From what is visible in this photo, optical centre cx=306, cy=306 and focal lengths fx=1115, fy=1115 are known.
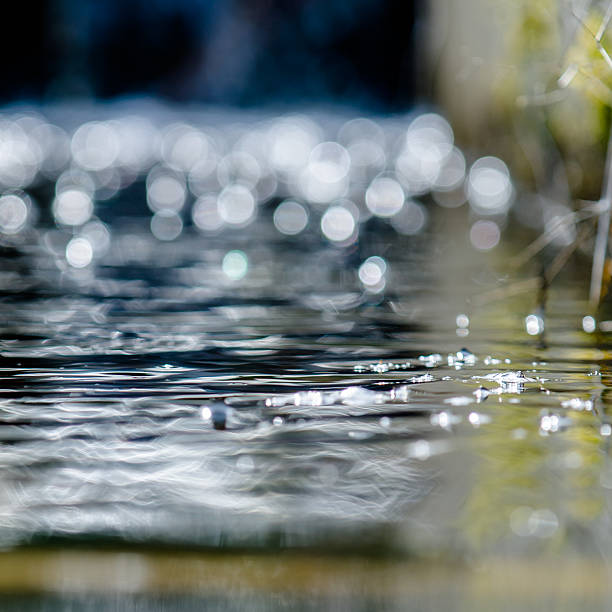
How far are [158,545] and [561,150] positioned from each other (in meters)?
3.76

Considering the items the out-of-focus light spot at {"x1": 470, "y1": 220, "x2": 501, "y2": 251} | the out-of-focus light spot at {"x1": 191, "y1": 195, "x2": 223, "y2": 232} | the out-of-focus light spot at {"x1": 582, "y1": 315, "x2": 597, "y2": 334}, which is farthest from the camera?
the out-of-focus light spot at {"x1": 191, "y1": 195, "x2": 223, "y2": 232}

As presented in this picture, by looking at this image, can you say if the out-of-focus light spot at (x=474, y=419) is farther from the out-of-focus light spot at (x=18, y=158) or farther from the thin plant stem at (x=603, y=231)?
the out-of-focus light spot at (x=18, y=158)

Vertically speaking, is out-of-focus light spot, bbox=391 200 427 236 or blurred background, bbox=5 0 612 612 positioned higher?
out-of-focus light spot, bbox=391 200 427 236

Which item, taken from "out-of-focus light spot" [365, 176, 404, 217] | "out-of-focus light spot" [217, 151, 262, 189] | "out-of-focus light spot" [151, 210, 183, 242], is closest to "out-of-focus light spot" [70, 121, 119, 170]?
"out-of-focus light spot" [217, 151, 262, 189]

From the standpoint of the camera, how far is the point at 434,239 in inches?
191

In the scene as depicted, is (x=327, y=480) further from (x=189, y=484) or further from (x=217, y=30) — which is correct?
(x=217, y=30)

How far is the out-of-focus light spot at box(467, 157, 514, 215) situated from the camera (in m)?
6.18

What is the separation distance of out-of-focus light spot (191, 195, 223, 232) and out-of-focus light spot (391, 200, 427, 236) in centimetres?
89

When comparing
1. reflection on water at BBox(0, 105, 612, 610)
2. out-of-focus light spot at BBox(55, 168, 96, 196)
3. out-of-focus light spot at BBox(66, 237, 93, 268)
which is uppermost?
out-of-focus light spot at BBox(55, 168, 96, 196)

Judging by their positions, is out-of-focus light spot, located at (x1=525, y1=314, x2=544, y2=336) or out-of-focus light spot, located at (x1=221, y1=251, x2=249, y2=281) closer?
out-of-focus light spot, located at (x1=525, y1=314, x2=544, y2=336)

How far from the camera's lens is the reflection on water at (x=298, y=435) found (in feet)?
3.93

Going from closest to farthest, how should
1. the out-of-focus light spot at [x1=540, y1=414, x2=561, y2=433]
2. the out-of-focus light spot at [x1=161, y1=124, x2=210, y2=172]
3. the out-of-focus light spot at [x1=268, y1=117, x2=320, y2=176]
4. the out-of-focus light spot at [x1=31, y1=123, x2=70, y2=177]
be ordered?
the out-of-focus light spot at [x1=540, y1=414, x2=561, y2=433]
the out-of-focus light spot at [x1=31, y1=123, x2=70, y2=177]
the out-of-focus light spot at [x1=268, y1=117, x2=320, y2=176]
the out-of-focus light spot at [x1=161, y1=124, x2=210, y2=172]

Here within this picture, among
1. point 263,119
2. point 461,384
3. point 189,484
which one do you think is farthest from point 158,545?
point 263,119

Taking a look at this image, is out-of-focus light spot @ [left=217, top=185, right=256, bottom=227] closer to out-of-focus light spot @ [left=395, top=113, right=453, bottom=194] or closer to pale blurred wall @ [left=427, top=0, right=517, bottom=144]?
out-of-focus light spot @ [left=395, top=113, right=453, bottom=194]
